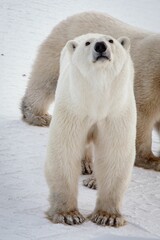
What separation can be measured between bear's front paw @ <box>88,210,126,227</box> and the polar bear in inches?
43.6

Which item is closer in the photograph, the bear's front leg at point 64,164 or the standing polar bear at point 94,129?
the standing polar bear at point 94,129

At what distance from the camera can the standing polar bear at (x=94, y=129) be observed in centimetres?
Result: 354

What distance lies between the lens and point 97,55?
3396mm

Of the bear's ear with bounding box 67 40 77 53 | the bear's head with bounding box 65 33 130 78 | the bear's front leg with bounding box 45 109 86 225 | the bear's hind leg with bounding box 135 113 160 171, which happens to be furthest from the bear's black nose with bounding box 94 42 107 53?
the bear's hind leg with bounding box 135 113 160 171

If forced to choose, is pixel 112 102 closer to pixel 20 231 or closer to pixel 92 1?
pixel 20 231

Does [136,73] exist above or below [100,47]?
A: above

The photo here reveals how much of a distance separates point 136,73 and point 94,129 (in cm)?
192

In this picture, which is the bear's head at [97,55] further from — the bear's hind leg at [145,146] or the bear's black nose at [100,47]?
the bear's hind leg at [145,146]

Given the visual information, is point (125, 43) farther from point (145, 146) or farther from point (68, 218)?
point (145, 146)

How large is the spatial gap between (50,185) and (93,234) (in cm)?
40

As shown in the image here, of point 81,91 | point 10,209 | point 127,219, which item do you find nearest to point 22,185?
point 10,209

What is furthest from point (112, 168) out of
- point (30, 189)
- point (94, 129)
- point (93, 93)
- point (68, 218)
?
point (30, 189)

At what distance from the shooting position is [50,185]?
382 cm

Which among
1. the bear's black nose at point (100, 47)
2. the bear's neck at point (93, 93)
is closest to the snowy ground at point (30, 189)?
the bear's neck at point (93, 93)
